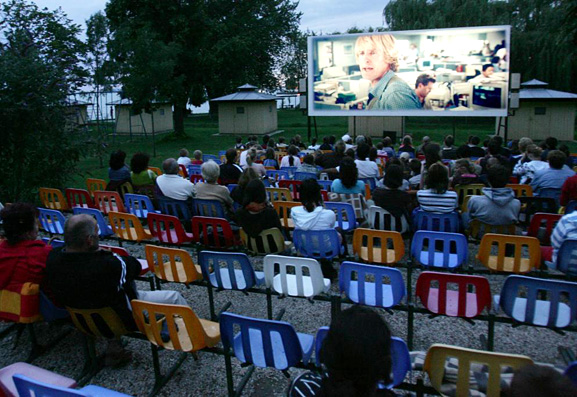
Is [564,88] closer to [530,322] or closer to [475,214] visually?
[475,214]

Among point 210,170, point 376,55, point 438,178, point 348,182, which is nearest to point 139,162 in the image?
point 210,170

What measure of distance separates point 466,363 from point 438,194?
3.25 m

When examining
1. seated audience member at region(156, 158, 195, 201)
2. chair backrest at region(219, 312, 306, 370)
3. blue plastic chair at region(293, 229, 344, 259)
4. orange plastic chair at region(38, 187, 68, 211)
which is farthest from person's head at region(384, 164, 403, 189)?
orange plastic chair at region(38, 187, 68, 211)

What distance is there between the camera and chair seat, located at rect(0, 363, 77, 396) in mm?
2506

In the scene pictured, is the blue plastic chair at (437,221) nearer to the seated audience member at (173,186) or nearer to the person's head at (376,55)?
the seated audience member at (173,186)

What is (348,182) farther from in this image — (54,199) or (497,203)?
(54,199)

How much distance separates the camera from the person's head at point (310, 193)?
4.75m

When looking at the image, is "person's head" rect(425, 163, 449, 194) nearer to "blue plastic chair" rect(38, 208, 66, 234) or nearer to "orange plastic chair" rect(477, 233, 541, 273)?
"orange plastic chair" rect(477, 233, 541, 273)

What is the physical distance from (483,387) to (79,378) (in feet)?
9.69

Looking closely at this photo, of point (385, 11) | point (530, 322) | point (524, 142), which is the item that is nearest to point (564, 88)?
point (385, 11)

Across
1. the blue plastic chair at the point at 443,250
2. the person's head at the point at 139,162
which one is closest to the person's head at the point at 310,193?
the blue plastic chair at the point at 443,250

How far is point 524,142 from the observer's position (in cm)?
853

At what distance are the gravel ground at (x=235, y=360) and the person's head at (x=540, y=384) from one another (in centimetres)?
216

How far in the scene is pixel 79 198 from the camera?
7.36 meters
